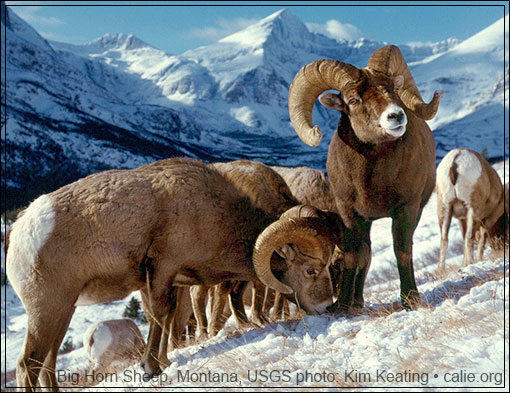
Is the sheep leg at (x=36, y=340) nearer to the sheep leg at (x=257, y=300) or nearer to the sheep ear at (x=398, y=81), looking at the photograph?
the sheep leg at (x=257, y=300)

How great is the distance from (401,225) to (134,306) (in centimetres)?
1791

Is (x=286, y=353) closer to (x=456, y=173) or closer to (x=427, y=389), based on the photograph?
(x=427, y=389)

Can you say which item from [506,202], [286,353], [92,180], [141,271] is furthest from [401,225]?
[506,202]

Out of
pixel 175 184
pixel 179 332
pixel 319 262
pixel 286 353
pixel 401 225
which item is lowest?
pixel 179 332

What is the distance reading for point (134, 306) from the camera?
21.5 m

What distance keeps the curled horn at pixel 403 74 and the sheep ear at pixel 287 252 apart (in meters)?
2.25

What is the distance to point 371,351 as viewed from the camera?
427 cm

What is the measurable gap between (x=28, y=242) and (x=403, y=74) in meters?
4.92

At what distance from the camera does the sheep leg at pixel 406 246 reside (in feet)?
18.3

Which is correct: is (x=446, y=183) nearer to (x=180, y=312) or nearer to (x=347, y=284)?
(x=347, y=284)

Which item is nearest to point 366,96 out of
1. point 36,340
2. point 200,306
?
point 36,340

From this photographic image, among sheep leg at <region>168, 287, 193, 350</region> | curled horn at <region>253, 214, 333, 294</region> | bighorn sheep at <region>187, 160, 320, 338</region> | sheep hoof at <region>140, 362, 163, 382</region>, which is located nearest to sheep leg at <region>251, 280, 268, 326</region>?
bighorn sheep at <region>187, 160, 320, 338</region>

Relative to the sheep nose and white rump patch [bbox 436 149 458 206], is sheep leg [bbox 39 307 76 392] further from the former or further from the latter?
white rump patch [bbox 436 149 458 206]

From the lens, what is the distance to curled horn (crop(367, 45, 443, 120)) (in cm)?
566
